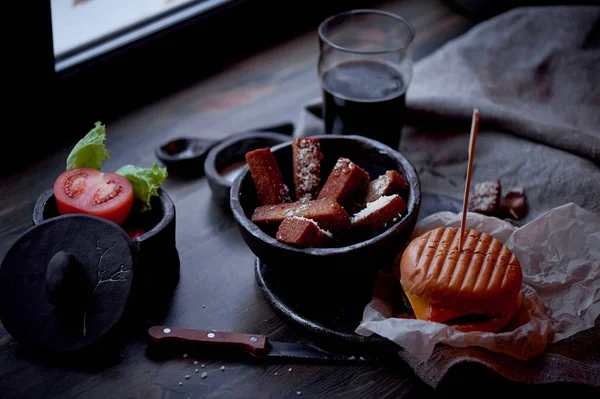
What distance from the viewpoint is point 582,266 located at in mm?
1449

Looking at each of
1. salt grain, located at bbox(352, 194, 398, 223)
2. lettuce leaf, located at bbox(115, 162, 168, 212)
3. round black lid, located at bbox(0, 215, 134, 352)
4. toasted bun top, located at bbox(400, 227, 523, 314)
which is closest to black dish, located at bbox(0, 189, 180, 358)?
round black lid, located at bbox(0, 215, 134, 352)

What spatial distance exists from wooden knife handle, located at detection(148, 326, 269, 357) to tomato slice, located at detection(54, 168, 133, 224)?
27 cm

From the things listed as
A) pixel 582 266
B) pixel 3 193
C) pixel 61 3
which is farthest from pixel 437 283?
pixel 61 3

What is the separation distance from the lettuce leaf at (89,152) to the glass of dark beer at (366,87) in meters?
0.63

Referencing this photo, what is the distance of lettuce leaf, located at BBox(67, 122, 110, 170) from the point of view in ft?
4.85

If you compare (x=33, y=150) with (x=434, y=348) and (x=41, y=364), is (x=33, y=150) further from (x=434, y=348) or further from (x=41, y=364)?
(x=434, y=348)

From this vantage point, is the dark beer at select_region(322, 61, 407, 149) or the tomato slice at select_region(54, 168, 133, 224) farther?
the dark beer at select_region(322, 61, 407, 149)

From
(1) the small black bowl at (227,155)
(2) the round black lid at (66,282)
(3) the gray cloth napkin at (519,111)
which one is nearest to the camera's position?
(2) the round black lid at (66,282)

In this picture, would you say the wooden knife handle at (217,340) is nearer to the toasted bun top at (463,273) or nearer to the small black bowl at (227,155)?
the toasted bun top at (463,273)

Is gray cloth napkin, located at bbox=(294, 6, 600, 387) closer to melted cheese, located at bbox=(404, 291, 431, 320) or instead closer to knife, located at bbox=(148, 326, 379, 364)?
melted cheese, located at bbox=(404, 291, 431, 320)

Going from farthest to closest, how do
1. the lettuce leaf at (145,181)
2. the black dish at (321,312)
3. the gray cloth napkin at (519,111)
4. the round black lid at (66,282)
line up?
the gray cloth napkin at (519,111) → the lettuce leaf at (145,181) → the black dish at (321,312) → the round black lid at (66,282)

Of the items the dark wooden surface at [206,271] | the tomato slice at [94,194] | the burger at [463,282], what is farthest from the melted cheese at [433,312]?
the tomato slice at [94,194]

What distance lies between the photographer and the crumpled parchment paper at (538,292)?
126cm

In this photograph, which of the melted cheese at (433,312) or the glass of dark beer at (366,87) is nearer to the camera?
the melted cheese at (433,312)
